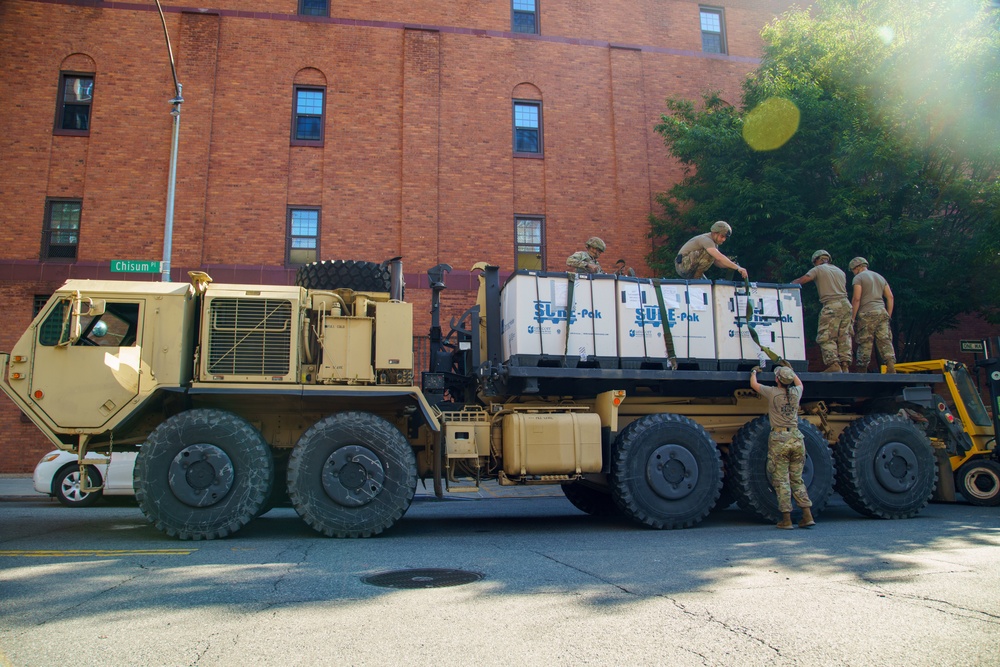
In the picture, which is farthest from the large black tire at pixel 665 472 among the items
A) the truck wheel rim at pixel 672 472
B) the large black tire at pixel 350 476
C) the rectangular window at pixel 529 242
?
the rectangular window at pixel 529 242

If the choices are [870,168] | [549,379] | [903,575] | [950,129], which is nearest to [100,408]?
[549,379]

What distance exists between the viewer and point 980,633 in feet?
12.6

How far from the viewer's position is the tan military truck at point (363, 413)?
23.0 feet

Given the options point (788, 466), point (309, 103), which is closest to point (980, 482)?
point (788, 466)

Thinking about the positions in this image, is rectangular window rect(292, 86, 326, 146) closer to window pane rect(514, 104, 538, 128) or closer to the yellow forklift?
window pane rect(514, 104, 538, 128)

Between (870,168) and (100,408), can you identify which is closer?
(100,408)

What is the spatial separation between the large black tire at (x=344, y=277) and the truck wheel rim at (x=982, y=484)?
31.4ft

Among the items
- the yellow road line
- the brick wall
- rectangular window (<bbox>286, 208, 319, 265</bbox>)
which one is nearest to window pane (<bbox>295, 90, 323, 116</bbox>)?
the brick wall

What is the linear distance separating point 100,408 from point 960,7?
15.9m

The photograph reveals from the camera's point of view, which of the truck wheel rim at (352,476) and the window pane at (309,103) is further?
the window pane at (309,103)

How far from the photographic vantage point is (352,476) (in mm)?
7094

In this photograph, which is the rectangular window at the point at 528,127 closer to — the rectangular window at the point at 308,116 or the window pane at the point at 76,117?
the rectangular window at the point at 308,116

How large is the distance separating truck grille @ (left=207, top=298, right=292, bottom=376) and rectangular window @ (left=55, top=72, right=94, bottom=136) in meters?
14.1

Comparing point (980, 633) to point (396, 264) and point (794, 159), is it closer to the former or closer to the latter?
point (396, 264)
